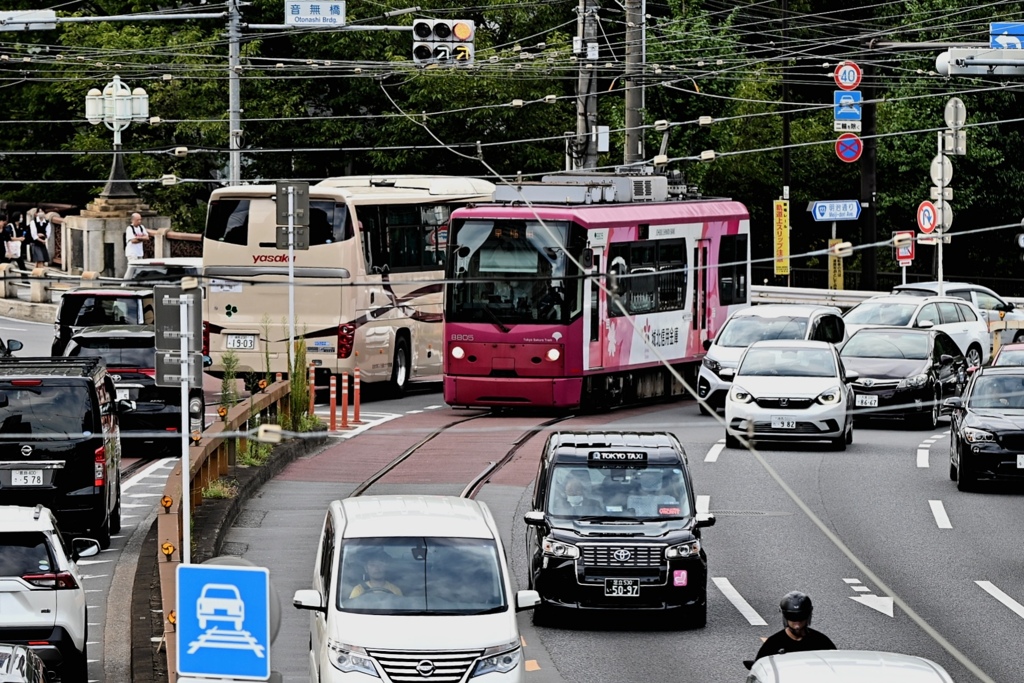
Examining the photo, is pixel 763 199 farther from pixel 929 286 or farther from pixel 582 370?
pixel 582 370

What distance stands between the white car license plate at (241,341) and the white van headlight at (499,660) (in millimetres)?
21158

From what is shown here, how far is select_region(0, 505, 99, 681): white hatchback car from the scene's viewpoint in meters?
14.2

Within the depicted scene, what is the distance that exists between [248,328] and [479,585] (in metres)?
20.5

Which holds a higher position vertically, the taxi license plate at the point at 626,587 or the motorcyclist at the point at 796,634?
the motorcyclist at the point at 796,634

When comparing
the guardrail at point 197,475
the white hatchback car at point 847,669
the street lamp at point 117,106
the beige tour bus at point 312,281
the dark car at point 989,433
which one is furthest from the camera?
the street lamp at point 117,106

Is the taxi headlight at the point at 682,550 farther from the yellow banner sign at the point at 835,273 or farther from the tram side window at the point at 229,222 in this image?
the yellow banner sign at the point at 835,273

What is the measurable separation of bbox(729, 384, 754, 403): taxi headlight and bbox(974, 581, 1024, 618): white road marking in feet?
30.3

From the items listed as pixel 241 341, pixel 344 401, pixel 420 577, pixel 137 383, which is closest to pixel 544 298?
pixel 344 401

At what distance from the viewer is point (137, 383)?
27.1m

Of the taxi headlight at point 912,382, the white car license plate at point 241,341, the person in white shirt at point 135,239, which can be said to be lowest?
the taxi headlight at point 912,382

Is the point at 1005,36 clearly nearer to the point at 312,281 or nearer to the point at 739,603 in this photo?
the point at 312,281

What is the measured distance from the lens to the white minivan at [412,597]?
13320 millimetres

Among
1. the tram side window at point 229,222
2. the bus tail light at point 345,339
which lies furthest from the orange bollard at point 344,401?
Result: the tram side window at point 229,222

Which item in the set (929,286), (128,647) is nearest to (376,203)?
(929,286)
